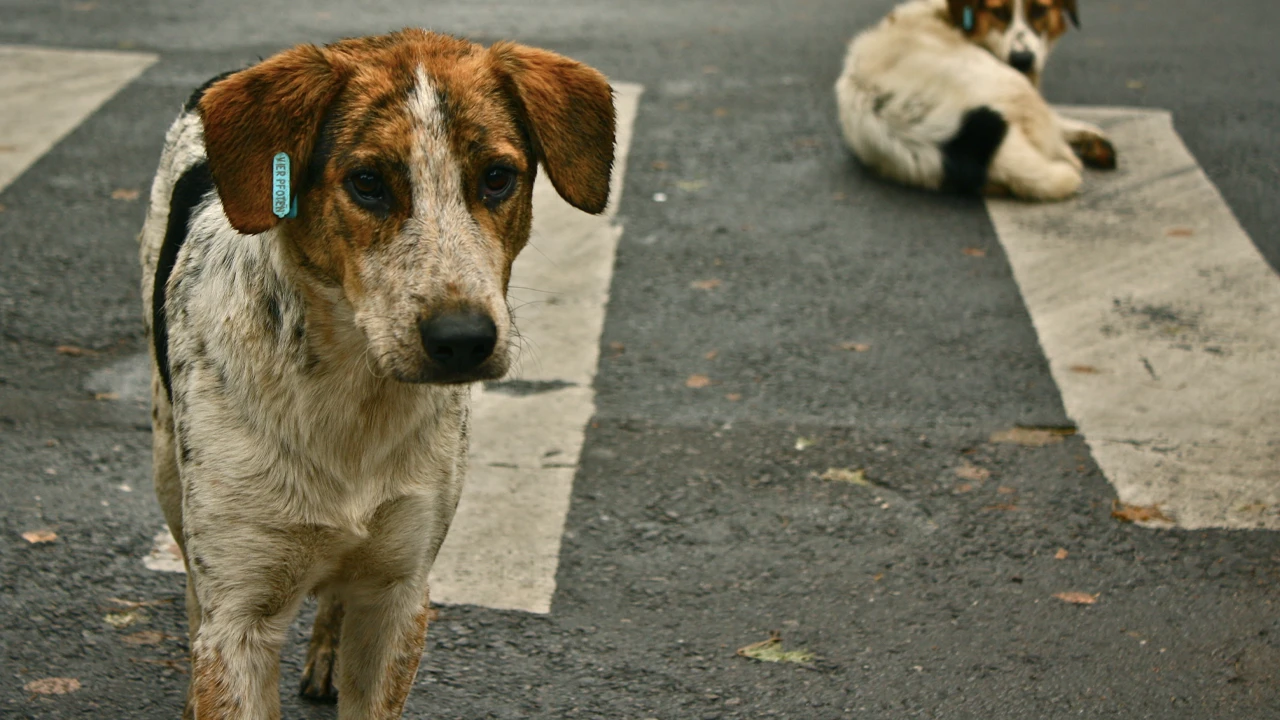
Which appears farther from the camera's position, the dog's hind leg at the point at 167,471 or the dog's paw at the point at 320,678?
the dog's paw at the point at 320,678

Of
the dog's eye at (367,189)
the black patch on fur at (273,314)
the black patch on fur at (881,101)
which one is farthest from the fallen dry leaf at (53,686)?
the black patch on fur at (881,101)

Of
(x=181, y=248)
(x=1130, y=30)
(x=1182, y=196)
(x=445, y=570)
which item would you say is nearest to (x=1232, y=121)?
(x=1182, y=196)

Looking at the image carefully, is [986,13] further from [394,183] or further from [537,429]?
[394,183]

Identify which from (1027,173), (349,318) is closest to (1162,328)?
(1027,173)

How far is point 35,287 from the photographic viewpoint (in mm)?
6680

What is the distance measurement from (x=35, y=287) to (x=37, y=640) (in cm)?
272

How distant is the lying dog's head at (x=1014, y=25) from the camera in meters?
8.80

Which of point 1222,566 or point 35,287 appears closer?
point 1222,566

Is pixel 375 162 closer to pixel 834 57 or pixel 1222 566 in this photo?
pixel 1222 566

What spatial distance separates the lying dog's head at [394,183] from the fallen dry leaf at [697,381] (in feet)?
9.73

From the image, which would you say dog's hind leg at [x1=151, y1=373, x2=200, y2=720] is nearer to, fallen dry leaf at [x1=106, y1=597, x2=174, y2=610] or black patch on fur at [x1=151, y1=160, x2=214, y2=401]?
black patch on fur at [x1=151, y1=160, x2=214, y2=401]

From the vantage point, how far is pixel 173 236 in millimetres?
3959

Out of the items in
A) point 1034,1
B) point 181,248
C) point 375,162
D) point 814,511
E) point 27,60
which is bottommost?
point 27,60

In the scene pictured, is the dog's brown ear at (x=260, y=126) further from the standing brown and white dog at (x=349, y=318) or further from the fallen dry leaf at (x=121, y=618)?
the fallen dry leaf at (x=121, y=618)
